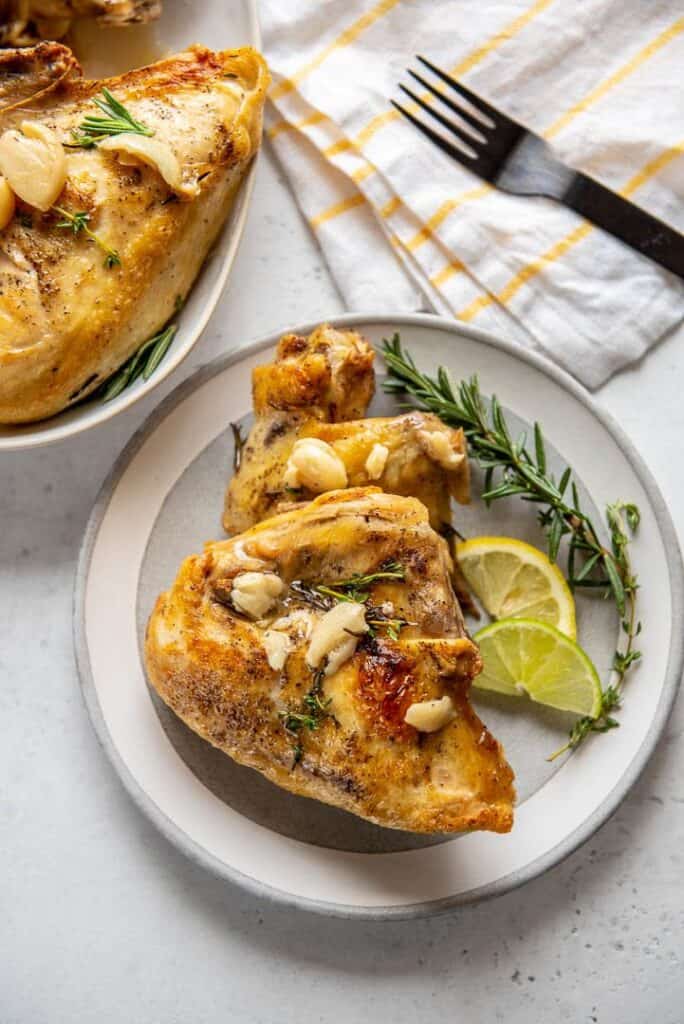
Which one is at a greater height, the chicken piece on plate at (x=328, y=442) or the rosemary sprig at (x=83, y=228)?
the rosemary sprig at (x=83, y=228)

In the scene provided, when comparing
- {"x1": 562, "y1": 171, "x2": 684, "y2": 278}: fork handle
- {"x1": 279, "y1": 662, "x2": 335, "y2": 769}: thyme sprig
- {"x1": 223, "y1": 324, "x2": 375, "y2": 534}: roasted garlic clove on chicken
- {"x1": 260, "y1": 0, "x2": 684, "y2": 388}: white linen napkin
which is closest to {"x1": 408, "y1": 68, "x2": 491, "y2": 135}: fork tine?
{"x1": 260, "y1": 0, "x2": 684, "y2": 388}: white linen napkin

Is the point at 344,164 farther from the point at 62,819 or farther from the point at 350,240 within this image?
the point at 62,819

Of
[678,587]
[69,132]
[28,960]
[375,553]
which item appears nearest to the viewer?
[375,553]

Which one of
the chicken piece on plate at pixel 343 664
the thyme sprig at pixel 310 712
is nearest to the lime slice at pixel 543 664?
the chicken piece on plate at pixel 343 664

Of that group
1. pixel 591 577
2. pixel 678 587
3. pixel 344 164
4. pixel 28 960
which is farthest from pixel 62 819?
pixel 344 164

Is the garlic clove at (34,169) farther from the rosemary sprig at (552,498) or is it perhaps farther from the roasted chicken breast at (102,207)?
the rosemary sprig at (552,498)
